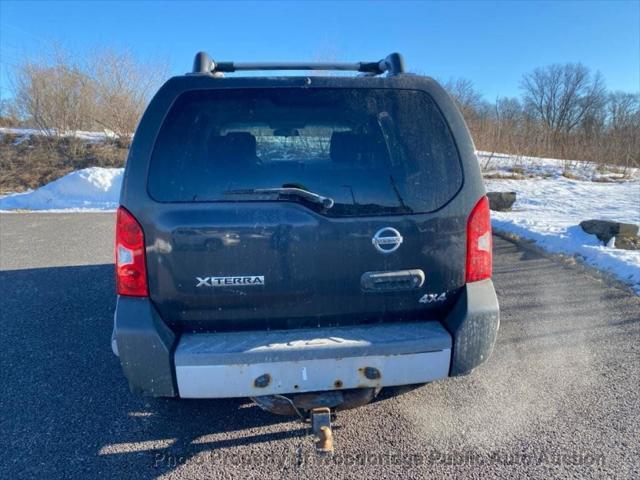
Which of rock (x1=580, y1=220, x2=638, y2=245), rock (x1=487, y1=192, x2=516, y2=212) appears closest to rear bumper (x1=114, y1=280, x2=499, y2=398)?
rock (x1=580, y1=220, x2=638, y2=245)

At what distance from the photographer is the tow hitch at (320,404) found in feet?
6.28

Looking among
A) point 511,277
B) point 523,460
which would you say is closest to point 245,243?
point 523,460

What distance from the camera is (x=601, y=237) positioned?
6.34 metres

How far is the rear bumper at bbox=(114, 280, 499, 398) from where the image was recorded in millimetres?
1812

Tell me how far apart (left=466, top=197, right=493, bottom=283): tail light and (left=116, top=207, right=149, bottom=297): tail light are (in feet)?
5.34

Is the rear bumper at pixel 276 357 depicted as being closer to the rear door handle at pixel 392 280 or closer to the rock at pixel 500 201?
the rear door handle at pixel 392 280

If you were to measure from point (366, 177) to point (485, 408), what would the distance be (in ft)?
5.66

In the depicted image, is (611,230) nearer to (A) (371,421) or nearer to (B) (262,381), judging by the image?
(A) (371,421)

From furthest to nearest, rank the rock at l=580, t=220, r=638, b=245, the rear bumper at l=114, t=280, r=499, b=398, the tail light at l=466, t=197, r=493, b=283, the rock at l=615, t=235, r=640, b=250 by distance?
the rock at l=580, t=220, r=638, b=245 → the rock at l=615, t=235, r=640, b=250 → the tail light at l=466, t=197, r=493, b=283 → the rear bumper at l=114, t=280, r=499, b=398

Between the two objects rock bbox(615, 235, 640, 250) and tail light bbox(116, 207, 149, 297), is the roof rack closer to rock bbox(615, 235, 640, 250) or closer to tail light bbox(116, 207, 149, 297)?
tail light bbox(116, 207, 149, 297)

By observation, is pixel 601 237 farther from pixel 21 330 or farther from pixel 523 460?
pixel 21 330

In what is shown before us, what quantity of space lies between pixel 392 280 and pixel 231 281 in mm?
796

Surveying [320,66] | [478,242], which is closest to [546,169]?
[320,66]

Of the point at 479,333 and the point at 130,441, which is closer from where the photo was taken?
the point at 479,333
